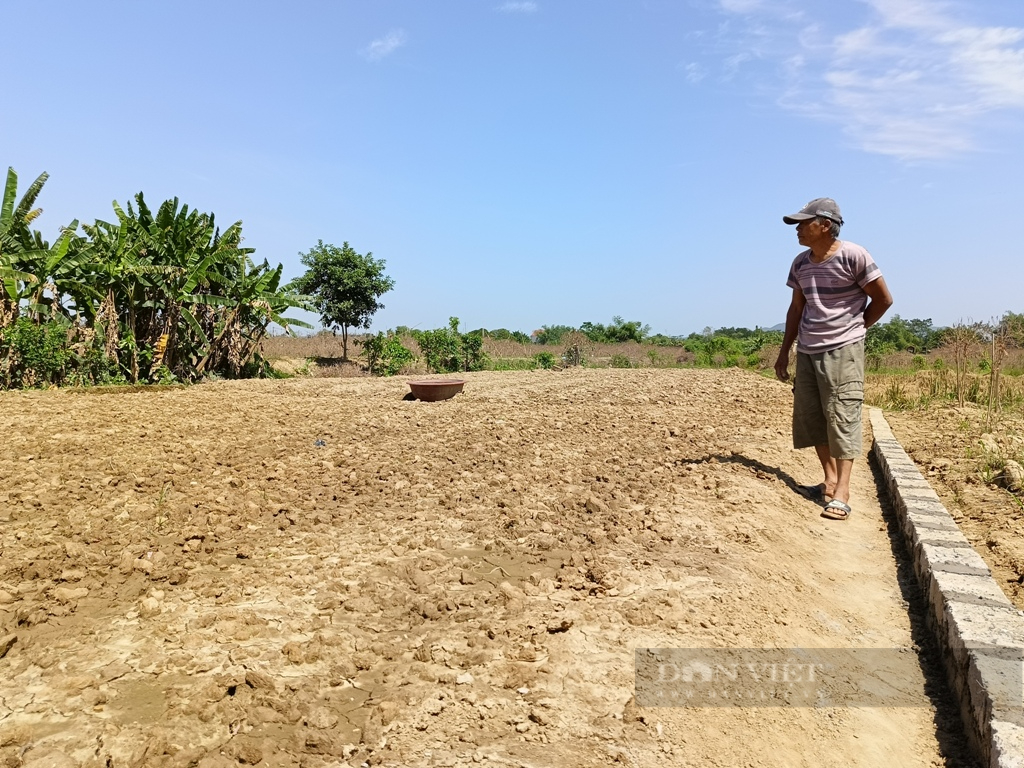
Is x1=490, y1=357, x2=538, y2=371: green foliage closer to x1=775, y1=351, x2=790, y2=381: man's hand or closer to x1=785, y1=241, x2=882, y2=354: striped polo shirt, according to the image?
x1=775, y1=351, x2=790, y2=381: man's hand

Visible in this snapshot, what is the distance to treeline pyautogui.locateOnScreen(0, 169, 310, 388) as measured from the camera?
912 cm

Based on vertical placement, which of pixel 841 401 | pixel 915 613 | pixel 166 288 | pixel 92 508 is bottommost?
pixel 915 613

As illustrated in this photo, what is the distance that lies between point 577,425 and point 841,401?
2.87 meters

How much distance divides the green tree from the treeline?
5.05 meters

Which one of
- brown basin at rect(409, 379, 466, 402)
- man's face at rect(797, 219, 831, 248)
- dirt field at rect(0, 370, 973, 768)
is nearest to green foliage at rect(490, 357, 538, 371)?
brown basin at rect(409, 379, 466, 402)

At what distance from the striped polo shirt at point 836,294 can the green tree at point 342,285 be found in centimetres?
1476

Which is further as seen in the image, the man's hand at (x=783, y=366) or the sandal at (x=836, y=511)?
the man's hand at (x=783, y=366)

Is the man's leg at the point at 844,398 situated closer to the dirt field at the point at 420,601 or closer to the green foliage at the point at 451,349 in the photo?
the dirt field at the point at 420,601

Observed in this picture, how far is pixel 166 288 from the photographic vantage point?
10398mm

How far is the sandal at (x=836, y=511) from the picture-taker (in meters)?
3.86

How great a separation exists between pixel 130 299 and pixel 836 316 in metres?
10.3

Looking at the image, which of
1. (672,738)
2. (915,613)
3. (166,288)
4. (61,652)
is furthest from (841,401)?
(166,288)

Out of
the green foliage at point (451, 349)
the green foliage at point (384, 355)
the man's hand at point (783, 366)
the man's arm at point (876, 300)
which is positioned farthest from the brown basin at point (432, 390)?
the green foliage at point (451, 349)

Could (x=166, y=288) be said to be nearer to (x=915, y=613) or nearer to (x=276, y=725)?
(x=276, y=725)
